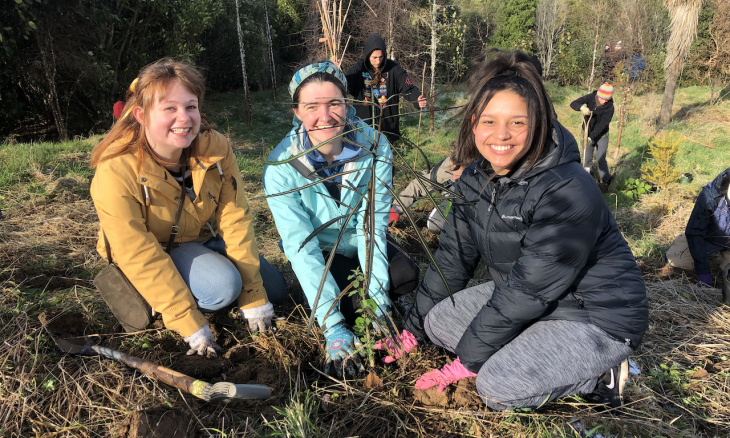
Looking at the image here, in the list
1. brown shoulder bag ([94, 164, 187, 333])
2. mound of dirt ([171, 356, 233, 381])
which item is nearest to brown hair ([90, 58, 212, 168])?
brown shoulder bag ([94, 164, 187, 333])

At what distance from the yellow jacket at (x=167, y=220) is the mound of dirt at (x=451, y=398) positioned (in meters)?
0.93

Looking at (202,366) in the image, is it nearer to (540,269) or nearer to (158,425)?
(158,425)

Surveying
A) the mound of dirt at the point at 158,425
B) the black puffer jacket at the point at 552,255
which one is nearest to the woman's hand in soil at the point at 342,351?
the black puffer jacket at the point at 552,255

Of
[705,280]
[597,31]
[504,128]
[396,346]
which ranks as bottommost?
[705,280]

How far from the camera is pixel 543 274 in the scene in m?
1.42

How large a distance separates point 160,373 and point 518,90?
1777 mm

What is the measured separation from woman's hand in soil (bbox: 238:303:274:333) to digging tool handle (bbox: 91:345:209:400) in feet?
1.58

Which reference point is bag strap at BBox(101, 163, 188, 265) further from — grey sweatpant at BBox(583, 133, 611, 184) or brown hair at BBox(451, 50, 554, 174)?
grey sweatpant at BBox(583, 133, 611, 184)

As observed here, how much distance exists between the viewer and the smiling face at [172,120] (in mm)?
1703

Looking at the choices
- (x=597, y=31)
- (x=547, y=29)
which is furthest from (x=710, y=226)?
(x=547, y=29)

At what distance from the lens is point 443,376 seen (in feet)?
5.37

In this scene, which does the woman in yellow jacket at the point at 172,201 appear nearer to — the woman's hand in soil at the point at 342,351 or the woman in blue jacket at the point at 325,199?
A: the woman in blue jacket at the point at 325,199

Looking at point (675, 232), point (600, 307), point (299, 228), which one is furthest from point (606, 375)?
point (675, 232)

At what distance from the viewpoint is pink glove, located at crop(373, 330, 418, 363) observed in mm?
1688
